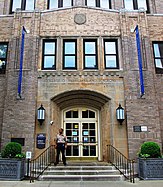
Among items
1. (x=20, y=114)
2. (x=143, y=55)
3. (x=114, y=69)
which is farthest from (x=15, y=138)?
(x=143, y=55)

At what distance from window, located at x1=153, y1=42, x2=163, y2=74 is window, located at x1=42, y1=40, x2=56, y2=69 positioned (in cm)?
555

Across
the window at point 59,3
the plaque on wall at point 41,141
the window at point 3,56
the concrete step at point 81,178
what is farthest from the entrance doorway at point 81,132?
the window at point 59,3

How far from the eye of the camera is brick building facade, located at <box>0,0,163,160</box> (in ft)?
35.3

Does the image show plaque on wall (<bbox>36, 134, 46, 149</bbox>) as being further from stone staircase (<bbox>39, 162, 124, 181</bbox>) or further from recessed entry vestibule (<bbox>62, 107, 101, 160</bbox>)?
recessed entry vestibule (<bbox>62, 107, 101, 160</bbox>)

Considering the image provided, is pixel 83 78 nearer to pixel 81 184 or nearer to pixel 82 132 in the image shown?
pixel 82 132

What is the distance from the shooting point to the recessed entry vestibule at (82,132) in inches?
467

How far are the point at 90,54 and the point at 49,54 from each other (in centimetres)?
221

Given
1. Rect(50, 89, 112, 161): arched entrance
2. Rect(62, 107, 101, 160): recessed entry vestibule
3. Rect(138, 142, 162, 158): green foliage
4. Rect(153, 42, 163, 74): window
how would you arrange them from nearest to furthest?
1. Rect(138, 142, 162, 158): green foliage
2. Rect(50, 89, 112, 161): arched entrance
3. Rect(62, 107, 101, 160): recessed entry vestibule
4. Rect(153, 42, 163, 74): window

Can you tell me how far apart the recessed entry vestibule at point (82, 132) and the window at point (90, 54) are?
7.81 ft

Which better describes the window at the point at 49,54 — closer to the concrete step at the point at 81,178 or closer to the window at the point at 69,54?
the window at the point at 69,54

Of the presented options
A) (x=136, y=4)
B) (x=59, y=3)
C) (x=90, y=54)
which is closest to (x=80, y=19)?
(x=90, y=54)

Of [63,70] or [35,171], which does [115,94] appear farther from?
[35,171]

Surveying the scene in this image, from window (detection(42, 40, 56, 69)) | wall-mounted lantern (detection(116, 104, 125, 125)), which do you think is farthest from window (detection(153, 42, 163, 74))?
window (detection(42, 40, 56, 69))

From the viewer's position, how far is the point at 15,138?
34.5 feet
